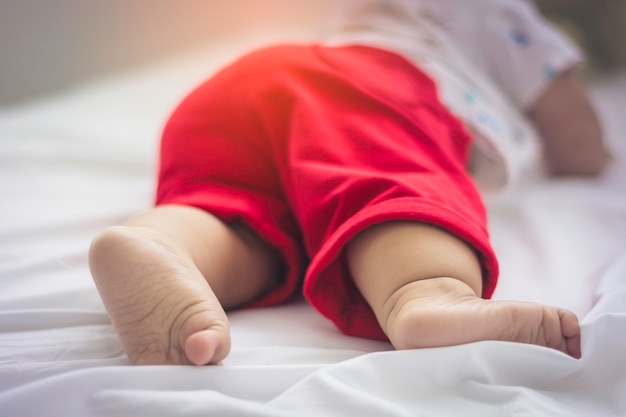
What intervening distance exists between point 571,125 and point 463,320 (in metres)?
0.73

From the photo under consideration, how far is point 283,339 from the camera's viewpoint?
2.05 ft

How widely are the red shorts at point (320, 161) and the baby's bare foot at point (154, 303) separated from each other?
5.1 inches

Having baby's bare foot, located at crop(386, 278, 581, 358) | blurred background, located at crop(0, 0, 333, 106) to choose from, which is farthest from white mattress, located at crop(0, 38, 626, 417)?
blurred background, located at crop(0, 0, 333, 106)

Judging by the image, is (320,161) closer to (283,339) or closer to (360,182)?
(360,182)

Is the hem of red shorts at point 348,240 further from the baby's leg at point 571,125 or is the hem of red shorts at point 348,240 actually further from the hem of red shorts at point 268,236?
the baby's leg at point 571,125

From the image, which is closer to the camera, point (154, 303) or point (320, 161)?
point (154, 303)

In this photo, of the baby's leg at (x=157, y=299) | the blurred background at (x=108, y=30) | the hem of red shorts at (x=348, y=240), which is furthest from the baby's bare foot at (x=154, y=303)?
the blurred background at (x=108, y=30)

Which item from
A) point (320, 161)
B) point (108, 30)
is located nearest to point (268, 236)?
point (320, 161)

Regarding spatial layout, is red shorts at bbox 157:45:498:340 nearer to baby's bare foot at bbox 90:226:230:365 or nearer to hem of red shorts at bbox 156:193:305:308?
hem of red shorts at bbox 156:193:305:308

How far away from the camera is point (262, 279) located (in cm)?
73

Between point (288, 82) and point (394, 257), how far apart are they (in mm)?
337

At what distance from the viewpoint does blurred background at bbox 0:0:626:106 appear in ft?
5.44

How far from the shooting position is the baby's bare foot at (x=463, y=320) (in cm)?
52

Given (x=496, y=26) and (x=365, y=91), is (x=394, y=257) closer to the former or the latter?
(x=365, y=91)
